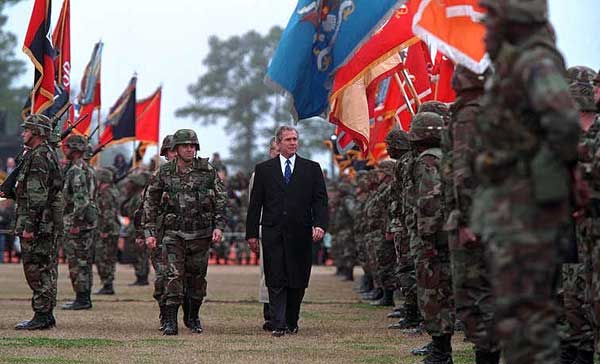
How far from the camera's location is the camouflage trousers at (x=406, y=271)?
571 inches

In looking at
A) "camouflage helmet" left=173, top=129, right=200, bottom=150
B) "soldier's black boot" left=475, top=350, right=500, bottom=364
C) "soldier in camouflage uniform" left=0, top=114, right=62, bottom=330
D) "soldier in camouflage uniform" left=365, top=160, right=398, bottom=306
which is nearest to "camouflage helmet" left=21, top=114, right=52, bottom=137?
"soldier in camouflage uniform" left=0, top=114, right=62, bottom=330

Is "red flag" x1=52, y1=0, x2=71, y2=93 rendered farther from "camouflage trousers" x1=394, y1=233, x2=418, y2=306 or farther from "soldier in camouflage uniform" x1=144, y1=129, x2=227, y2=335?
"camouflage trousers" x1=394, y1=233, x2=418, y2=306

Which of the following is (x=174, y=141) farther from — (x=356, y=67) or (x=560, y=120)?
(x=560, y=120)

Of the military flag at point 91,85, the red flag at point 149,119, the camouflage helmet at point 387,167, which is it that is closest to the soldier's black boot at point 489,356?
the camouflage helmet at point 387,167

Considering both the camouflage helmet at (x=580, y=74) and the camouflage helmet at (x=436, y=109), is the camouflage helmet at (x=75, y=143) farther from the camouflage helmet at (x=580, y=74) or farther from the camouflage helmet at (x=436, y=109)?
the camouflage helmet at (x=580, y=74)

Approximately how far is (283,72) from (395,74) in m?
1.68

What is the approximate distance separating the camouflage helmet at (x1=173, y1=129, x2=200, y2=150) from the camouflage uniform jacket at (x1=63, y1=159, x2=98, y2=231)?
4144 mm

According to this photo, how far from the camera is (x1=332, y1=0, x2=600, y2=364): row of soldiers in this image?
6930 millimetres

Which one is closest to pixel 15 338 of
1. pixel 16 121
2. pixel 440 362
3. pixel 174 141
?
pixel 174 141

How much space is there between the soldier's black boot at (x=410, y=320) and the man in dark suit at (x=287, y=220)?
131cm

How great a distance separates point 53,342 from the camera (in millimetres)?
12523

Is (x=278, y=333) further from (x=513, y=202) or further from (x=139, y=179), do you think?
(x=139, y=179)

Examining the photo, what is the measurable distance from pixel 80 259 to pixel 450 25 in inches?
359

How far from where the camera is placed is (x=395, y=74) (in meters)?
16.4
